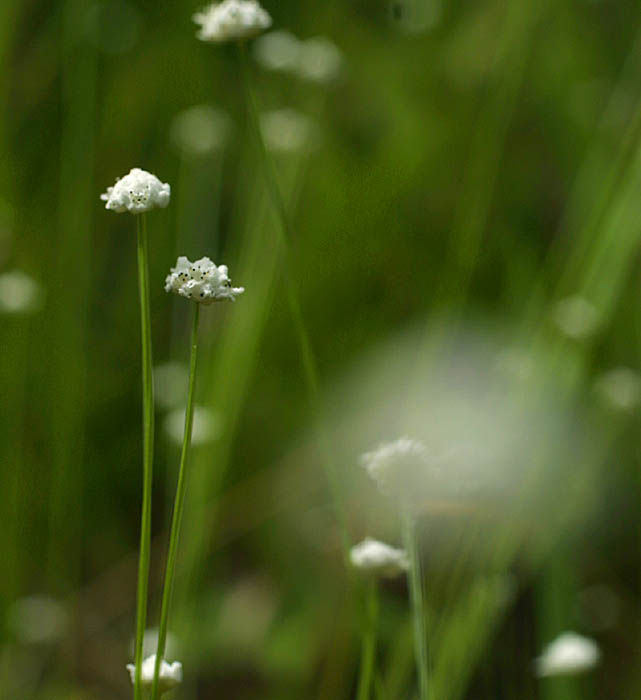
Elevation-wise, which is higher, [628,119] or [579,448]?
[628,119]

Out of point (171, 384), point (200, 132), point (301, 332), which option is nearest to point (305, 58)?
point (200, 132)

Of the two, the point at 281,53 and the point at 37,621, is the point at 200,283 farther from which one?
the point at 281,53

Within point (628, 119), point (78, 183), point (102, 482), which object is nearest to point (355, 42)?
point (628, 119)

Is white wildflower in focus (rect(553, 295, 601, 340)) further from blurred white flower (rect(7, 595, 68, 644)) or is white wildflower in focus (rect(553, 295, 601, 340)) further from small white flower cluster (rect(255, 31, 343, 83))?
blurred white flower (rect(7, 595, 68, 644))

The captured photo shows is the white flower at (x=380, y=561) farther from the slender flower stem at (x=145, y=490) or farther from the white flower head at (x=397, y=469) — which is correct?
the slender flower stem at (x=145, y=490)

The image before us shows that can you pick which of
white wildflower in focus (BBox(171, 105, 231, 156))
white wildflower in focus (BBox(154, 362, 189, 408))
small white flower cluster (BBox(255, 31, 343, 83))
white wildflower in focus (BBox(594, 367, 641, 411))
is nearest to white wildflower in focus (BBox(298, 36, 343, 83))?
small white flower cluster (BBox(255, 31, 343, 83))

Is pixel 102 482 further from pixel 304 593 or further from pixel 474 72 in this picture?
pixel 474 72

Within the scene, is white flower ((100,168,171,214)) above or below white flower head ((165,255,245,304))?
above
